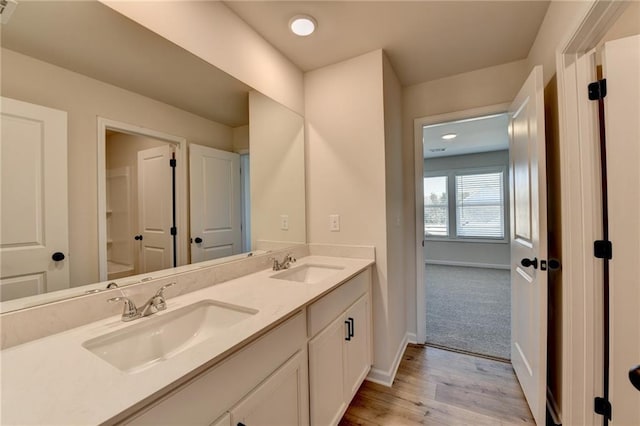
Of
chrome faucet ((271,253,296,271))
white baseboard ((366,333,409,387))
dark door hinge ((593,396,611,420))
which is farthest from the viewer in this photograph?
white baseboard ((366,333,409,387))

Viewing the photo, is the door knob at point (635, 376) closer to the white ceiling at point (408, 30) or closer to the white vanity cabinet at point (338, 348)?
the white vanity cabinet at point (338, 348)

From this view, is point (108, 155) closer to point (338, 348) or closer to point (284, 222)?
point (284, 222)

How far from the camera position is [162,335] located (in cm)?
102

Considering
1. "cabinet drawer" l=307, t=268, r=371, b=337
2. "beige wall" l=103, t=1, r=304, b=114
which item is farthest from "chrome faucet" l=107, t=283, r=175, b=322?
"beige wall" l=103, t=1, r=304, b=114

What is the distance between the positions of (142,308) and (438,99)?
107 inches

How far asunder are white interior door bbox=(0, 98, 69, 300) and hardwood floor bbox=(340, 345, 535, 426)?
1.65 meters

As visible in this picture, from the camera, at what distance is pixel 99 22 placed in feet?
3.52

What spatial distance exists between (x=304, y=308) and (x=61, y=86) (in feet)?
4.05

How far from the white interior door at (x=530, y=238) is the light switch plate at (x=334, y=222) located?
1238 mm

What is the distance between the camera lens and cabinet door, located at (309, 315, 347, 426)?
4.09 feet

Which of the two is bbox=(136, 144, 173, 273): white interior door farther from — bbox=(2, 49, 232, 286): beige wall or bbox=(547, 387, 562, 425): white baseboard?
bbox=(547, 387, 562, 425): white baseboard

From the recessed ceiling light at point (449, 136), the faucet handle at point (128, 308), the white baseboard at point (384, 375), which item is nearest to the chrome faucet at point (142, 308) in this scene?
the faucet handle at point (128, 308)

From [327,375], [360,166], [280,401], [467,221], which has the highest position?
[360,166]

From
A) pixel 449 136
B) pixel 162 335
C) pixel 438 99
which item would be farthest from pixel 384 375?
pixel 449 136
